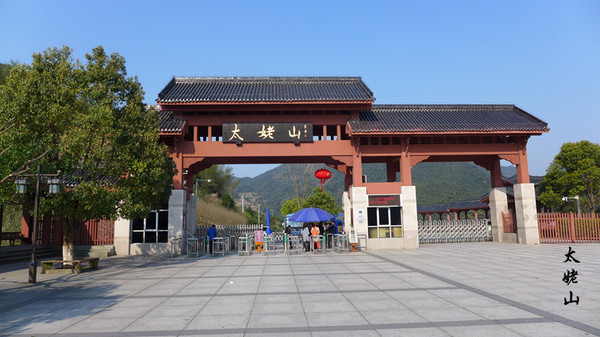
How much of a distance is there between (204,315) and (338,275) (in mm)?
5073

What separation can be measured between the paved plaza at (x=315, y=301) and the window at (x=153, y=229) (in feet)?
19.9

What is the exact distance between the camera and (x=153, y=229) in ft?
59.4

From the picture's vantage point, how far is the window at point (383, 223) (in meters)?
18.5

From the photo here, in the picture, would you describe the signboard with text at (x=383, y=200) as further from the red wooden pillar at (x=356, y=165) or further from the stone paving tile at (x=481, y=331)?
the stone paving tile at (x=481, y=331)

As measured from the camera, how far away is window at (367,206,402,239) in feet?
60.7

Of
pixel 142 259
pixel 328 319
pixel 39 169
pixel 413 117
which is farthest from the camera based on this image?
pixel 413 117

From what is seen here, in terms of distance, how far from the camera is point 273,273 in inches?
429

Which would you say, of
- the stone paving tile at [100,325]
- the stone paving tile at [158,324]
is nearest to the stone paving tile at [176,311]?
the stone paving tile at [158,324]

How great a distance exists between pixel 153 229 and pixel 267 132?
26.1ft

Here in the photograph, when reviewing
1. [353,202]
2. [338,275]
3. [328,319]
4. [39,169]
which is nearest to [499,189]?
[353,202]

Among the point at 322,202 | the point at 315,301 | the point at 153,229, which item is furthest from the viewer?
the point at 322,202

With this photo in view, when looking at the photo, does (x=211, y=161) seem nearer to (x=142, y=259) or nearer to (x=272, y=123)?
(x=272, y=123)

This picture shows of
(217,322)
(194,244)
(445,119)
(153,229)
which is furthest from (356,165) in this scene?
(217,322)

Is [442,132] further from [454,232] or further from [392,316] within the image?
[392,316]
